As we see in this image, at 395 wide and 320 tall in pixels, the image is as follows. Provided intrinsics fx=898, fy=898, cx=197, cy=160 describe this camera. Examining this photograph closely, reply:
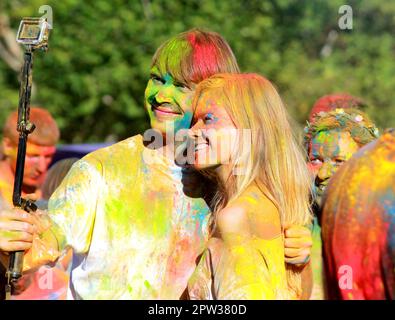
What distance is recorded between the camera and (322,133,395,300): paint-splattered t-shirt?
1925 millimetres

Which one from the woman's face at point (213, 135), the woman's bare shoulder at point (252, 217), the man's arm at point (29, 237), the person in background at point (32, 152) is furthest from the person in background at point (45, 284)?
Result: the woman's bare shoulder at point (252, 217)

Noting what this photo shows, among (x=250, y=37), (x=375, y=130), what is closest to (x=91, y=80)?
(x=250, y=37)

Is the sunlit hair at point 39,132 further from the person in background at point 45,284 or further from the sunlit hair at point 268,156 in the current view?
the sunlit hair at point 268,156

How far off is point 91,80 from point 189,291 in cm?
767

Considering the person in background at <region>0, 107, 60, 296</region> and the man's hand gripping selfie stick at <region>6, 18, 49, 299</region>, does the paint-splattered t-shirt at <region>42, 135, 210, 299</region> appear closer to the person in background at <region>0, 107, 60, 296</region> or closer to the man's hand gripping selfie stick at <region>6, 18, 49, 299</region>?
the man's hand gripping selfie stick at <region>6, 18, 49, 299</region>

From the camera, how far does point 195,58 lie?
3285 mm

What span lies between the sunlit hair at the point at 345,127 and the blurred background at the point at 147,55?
5914mm

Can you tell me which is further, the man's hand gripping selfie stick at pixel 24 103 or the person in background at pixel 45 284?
the person in background at pixel 45 284

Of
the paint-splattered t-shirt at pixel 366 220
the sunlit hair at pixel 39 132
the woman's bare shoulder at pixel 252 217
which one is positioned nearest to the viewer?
the paint-splattered t-shirt at pixel 366 220

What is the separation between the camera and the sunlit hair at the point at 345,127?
3.60 m

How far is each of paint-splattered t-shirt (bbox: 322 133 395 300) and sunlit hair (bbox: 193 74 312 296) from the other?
0.84m

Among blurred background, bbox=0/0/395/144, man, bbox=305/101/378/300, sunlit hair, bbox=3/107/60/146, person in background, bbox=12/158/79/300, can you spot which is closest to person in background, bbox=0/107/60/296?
sunlit hair, bbox=3/107/60/146

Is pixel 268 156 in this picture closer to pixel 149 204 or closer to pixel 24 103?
pixel 149 204
